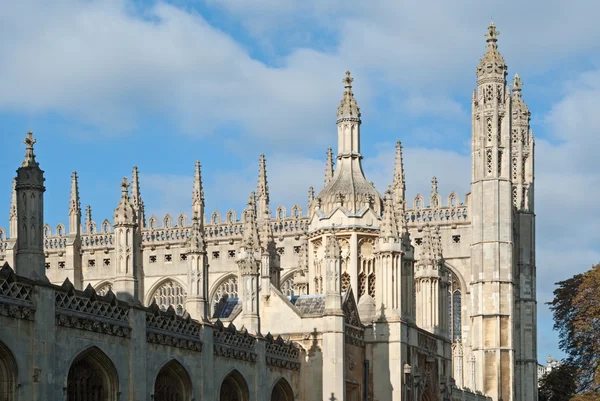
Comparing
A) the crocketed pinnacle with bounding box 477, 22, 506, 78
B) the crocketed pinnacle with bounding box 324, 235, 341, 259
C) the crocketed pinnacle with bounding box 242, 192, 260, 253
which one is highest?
the crocketed pinnacle with bounding box 477, 22, 506, 78

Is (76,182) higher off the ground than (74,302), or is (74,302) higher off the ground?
(76,182)

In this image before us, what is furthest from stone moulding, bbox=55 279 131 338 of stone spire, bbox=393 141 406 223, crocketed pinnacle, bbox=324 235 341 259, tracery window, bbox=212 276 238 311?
tracery window, bbox=212 276 238 311

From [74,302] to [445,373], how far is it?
80.3 ft

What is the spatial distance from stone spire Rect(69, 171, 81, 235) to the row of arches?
43008 mm

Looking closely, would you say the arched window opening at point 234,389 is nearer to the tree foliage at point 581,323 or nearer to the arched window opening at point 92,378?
the arched window opening at point 92,378

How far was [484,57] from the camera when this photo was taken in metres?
78.4

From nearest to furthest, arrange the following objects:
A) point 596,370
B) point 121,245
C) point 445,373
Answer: point 121,245
point 445,373
point 596,370

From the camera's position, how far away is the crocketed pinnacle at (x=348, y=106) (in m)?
47.1

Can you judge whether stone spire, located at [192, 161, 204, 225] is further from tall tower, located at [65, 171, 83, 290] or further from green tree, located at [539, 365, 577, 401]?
green tree, located at [539, 365, 577, 401]

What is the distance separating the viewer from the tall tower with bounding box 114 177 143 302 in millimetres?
30594

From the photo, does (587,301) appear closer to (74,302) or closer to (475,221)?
(475,221)

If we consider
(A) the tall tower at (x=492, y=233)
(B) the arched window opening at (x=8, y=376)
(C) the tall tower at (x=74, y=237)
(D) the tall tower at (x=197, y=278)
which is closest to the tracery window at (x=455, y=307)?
(A) the tall tower at (x=492, y=233)

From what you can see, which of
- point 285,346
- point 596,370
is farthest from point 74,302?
point 596,370

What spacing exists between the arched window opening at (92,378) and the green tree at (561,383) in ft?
138
